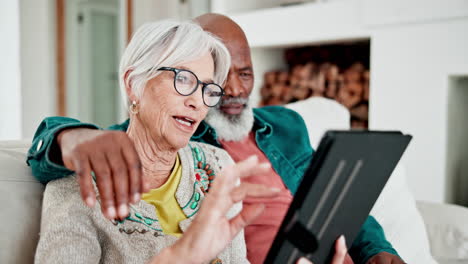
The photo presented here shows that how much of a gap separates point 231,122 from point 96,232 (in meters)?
0.74

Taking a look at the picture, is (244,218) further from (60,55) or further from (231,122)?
(60,55)

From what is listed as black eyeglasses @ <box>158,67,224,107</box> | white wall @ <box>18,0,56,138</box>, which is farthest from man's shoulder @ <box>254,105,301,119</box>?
white wall @ <box>18,0,56,138</box>

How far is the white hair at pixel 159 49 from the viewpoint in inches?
43.5

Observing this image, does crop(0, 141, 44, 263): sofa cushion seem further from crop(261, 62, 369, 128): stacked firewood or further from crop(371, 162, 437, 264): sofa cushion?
crop(261, 62, 369, 128): stacked firewood

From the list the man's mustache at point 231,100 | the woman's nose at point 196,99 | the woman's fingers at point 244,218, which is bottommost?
the woman's fingers at point 244,218

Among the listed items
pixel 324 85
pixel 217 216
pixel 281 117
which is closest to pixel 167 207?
pixel 217 216

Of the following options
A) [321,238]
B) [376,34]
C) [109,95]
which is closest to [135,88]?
[321,238]

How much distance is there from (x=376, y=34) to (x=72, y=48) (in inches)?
126

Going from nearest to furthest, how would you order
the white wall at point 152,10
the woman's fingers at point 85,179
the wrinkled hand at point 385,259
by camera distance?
the woman's fingers at point 85,179 → the wrinkled hand at point 385,259 → the white wall at point 152,10

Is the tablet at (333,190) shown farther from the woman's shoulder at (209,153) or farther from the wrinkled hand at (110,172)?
the woman's shoulder at (209,153)

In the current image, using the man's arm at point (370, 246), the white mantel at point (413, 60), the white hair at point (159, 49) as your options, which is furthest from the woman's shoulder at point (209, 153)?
the white mantel at point (413, 60)

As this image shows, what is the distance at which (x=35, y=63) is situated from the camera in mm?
4031

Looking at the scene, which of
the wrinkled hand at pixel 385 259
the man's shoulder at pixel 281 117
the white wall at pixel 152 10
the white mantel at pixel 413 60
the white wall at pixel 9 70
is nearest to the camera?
the wrinkled hand at pixel 385 259

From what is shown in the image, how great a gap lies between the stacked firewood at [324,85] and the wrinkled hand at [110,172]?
2.62 meters
